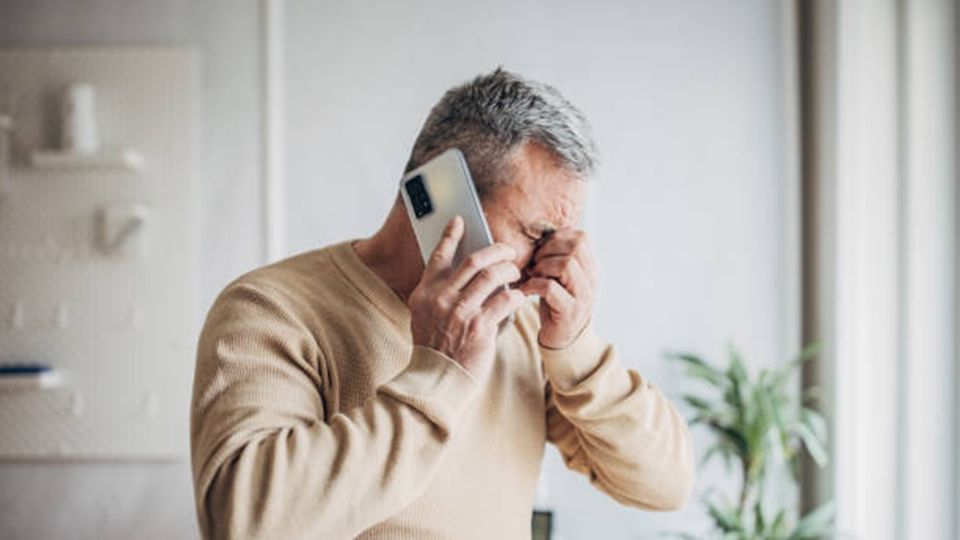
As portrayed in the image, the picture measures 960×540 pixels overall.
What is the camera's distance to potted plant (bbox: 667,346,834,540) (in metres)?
2.18

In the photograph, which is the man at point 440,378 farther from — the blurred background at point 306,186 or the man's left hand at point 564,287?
the blurred background at point 306,186

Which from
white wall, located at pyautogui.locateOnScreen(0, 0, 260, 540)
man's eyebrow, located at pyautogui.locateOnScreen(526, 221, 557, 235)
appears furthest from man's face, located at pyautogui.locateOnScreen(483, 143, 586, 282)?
white wall, located at pyautogui.locateOnScreen(0, 0, 260, 540)

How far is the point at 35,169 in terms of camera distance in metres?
2.53

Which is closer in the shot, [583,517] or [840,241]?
[840,241]

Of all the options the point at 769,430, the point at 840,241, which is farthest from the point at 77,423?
the point at 840,241

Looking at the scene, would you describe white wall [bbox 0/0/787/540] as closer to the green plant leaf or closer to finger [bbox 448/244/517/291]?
the green plant leaf

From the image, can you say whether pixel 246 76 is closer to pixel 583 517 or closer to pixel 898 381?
pixel 583 517

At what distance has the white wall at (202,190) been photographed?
254 centimetres

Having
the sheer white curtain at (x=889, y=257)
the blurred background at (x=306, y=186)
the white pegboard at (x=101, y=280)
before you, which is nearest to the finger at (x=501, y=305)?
the sheer white curtain at (x=889, y=257)

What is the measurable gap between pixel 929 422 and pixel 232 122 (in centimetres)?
209

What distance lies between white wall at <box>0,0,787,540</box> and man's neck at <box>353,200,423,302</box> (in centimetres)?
155

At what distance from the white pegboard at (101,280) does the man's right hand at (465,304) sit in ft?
6.27

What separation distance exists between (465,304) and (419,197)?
186 mm

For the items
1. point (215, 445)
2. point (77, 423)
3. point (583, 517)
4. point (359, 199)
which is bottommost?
point (583, 517)
